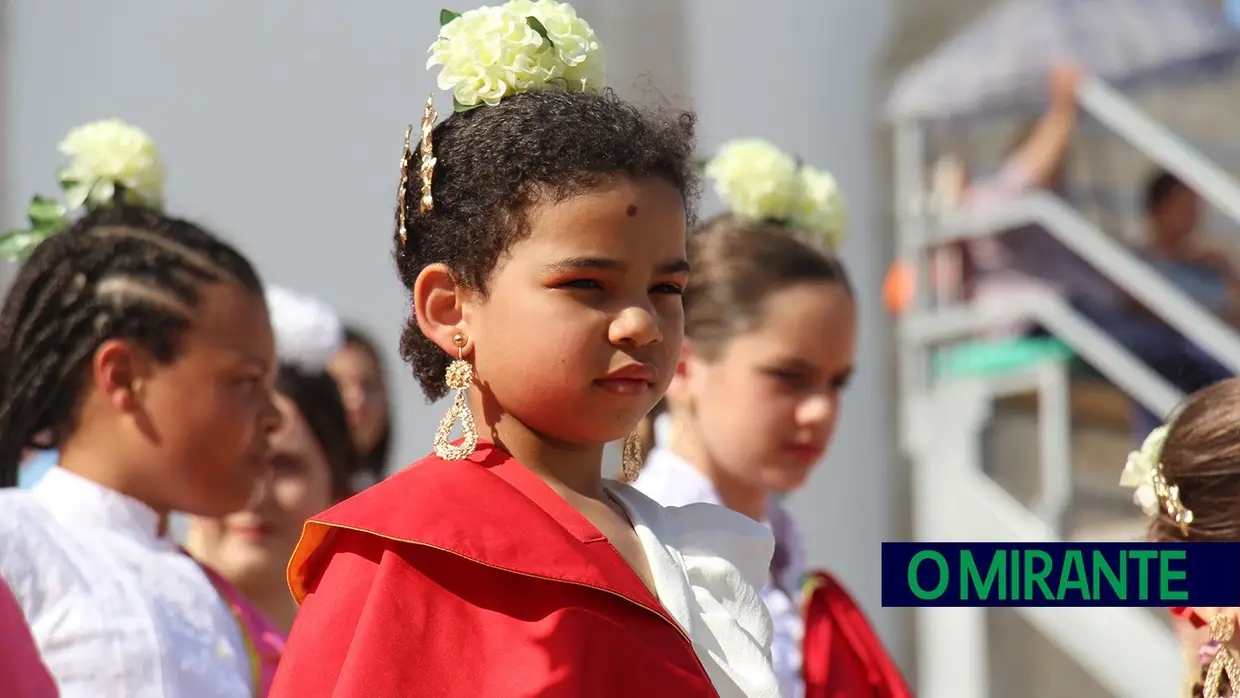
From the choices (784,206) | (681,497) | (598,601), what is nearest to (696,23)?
(784,206)

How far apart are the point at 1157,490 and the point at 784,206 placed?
3.41ft

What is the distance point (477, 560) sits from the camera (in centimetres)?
140

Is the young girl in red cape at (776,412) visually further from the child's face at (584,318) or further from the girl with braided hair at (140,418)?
the child's face at (584,318)

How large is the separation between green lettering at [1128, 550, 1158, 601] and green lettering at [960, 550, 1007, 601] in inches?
5.6

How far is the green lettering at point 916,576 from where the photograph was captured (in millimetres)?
1601

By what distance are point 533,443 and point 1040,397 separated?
3796 millimetres

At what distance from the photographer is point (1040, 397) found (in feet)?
16.9

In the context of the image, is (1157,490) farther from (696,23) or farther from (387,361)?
(696,23)

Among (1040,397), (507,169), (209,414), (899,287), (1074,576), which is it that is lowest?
(1074,576)

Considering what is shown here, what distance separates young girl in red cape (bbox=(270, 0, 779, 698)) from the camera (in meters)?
1.41

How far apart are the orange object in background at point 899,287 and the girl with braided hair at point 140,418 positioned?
380 cm

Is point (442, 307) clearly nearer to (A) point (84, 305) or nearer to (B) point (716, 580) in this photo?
(B) point (716, 580)

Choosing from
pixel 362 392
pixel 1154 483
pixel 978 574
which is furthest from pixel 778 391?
pixel 362 392

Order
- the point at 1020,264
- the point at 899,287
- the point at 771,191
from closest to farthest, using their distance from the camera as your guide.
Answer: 1. the point at 771,191
2. the point at 1020,264
3. the point at 899,287
